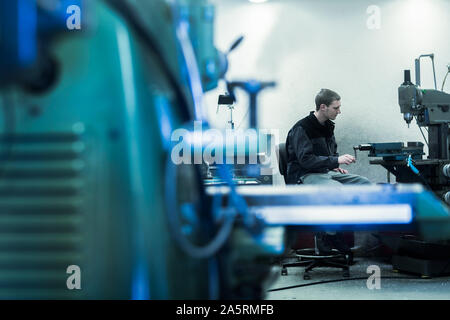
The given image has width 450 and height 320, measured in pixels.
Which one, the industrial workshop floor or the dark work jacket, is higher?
the dark work jacket

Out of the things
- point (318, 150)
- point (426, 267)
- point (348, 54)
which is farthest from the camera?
point (348, 54)

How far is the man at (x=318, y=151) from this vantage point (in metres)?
3.00

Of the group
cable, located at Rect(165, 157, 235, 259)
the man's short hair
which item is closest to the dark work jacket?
the man's short hair

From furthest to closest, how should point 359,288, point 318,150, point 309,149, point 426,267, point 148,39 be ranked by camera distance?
point 318,150 → point 309,149 → point 426,267 → point 359,288 → point 148,39

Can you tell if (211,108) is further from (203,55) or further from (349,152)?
(203,55)

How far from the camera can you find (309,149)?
3020 millimetres

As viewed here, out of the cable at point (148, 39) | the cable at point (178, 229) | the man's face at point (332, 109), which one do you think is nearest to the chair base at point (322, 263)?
the man's face at point (332, 109)

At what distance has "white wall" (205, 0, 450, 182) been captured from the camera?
12.2 feet

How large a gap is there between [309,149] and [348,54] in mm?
1152

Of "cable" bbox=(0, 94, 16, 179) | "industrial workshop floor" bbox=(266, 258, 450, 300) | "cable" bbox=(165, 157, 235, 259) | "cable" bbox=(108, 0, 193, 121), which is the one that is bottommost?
"industrial workshop floor" bbox=(266, 258, 450, 300)

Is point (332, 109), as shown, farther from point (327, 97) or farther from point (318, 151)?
point (318, 151)

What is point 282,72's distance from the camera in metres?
3.86

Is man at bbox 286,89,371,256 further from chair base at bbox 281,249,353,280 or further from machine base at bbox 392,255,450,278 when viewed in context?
machine base at bbox 392,255,450,278

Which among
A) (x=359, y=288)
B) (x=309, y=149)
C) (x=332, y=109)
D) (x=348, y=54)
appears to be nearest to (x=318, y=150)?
(x=309, y=149)
